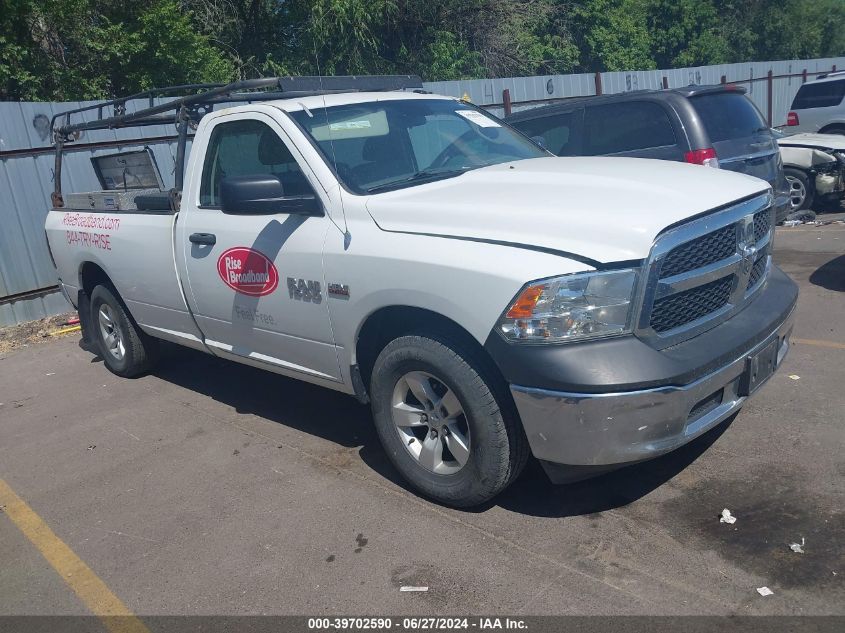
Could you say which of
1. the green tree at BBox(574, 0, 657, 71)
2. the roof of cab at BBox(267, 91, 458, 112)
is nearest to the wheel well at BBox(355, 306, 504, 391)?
the roof of cab at BBox(267, 91, 458, 112)

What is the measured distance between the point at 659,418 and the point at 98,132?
27.2ft

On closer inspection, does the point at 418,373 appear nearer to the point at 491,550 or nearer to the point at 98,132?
the point at 491,550

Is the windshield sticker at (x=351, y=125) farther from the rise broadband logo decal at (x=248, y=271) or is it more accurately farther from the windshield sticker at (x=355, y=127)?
the rise broadband logo decal at (x=248, y=271)

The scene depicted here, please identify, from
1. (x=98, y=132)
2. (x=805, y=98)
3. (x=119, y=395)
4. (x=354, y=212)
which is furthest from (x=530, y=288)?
(x=805, y=98)

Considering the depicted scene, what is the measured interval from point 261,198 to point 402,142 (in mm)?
947

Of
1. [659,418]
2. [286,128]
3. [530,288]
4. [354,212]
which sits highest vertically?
[286,128]

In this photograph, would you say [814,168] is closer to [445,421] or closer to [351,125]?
[351,125]

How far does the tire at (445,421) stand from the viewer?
347cm

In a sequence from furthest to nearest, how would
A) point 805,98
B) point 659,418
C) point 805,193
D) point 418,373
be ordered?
point 805,98, point 805,193, point 418,373, point 659,418

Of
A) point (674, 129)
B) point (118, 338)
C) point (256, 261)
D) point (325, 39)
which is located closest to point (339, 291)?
point (256, 261)

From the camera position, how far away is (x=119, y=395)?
631cm

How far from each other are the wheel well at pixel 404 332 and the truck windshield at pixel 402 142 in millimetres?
692

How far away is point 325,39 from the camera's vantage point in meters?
17.2

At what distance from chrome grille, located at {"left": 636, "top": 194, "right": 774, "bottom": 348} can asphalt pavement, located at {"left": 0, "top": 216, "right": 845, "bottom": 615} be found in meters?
0.86
